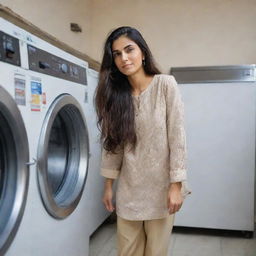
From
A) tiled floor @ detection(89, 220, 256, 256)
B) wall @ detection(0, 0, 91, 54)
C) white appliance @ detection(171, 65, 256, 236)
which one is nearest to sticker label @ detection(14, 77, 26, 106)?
wall @ detection(0, 0, 91, 54)

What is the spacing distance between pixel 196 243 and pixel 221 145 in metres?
0.71

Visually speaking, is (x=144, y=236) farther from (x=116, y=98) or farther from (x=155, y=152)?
(x=116, y=98)

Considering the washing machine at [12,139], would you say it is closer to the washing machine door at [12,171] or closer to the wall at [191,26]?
the washing machine door at [12,171]

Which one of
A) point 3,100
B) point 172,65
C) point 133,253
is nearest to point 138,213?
point 133,253

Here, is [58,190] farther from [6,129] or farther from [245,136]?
[245,136]

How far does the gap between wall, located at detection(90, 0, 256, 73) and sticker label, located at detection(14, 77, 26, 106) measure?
5.78ft

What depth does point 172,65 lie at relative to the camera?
2.62 metres

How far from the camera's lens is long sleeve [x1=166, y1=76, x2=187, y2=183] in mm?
1097

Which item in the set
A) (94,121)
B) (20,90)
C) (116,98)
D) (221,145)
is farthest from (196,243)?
(20,90)

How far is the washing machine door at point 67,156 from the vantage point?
A: 144 centimetres

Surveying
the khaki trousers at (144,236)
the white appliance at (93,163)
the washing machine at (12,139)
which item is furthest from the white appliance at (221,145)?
the washing machine at (12,139)

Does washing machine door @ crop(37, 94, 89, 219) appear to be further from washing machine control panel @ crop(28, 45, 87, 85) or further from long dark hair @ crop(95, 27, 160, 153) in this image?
long dark hair @ crop(95, 27, 160, 153)

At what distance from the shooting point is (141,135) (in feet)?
3.78

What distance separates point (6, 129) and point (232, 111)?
63.5 inches
